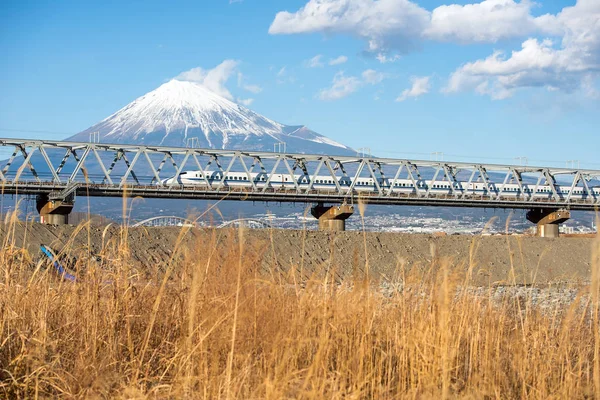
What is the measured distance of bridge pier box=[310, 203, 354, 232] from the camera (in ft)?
174

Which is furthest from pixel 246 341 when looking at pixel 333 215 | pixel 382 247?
pixel 333 215

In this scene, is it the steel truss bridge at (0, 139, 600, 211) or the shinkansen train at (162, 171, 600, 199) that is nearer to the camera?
the steel truss bridge at (0, 139, 600, 211)

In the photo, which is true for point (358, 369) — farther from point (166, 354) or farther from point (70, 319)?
point (70, 319)

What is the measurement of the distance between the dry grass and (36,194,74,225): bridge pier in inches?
A: 1507

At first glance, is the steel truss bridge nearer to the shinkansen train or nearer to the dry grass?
the shinkansen train

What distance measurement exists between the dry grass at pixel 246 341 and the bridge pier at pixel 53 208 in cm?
3827

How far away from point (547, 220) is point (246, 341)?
63.1m

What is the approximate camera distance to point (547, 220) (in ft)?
210

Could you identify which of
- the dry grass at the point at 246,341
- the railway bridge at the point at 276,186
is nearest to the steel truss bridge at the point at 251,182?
the railway bridge at the point at 276,186

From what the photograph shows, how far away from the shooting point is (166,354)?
5.47 metres

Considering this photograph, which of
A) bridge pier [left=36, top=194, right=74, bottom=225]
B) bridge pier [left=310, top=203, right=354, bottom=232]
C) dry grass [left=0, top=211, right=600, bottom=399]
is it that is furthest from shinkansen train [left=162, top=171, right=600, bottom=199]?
dry grass [left=0, top=211, right=600, bottom=399]

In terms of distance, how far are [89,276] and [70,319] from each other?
528 millimetres

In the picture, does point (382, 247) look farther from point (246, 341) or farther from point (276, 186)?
point (246, 341)

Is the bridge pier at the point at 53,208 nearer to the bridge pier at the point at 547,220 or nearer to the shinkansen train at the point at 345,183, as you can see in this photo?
the shinkansen train at the point at 345,183
